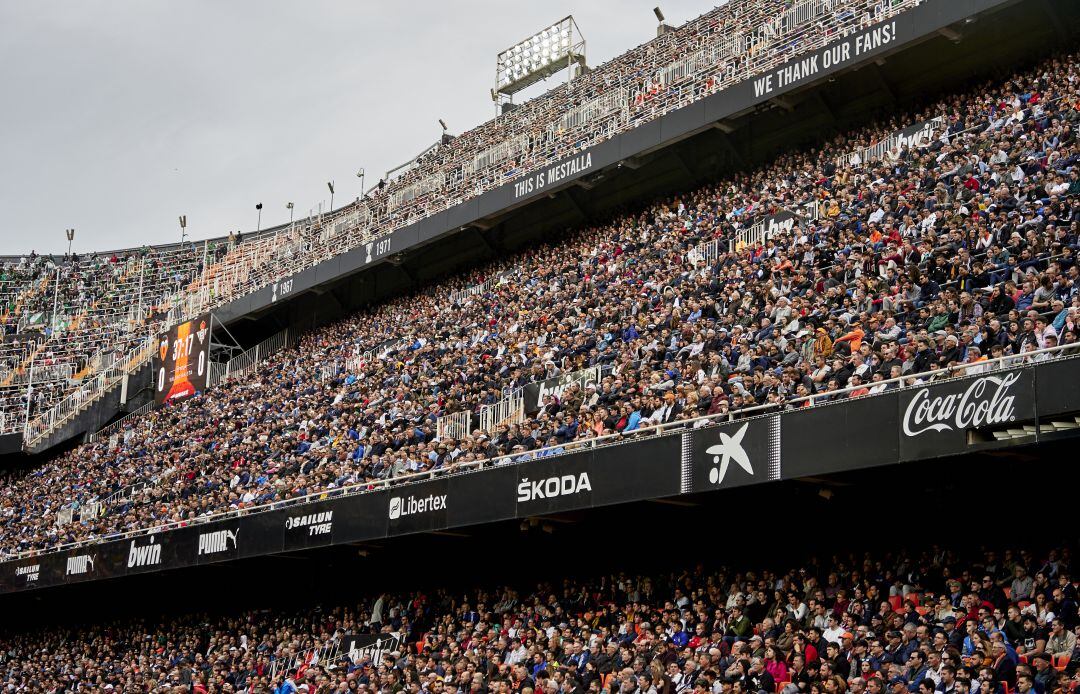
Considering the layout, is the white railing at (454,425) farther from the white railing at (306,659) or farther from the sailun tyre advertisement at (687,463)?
the white railing at (306,659)

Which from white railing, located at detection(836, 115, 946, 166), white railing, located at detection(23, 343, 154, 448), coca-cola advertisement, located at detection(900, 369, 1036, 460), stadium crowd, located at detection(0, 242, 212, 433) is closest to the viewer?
coca-cola advertisement, located at detection(900, 369, 1036, 460)

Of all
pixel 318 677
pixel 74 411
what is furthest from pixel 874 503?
pixel 74 411

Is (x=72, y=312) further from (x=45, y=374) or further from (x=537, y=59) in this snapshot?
(x=537, y=59)

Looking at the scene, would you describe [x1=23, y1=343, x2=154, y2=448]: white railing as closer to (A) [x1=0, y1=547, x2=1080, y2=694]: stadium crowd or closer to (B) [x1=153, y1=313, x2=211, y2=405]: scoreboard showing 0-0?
(B) [x1=153, y1=313, x2=211, y2=405]: scoreboard showing 0-0

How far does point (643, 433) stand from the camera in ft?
60.5

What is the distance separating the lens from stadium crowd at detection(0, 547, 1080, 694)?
514 inches

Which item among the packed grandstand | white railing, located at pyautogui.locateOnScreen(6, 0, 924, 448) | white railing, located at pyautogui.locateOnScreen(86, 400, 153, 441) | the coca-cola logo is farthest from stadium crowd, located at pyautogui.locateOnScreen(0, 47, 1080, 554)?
white railing, located at pyautogui.locateOnScreen(86, 400, 153, 441)

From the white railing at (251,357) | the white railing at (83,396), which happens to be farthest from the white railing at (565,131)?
the white railing at (251,357)

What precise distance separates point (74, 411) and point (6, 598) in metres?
10.3

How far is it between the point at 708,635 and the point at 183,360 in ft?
89.3

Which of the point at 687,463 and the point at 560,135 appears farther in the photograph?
the point at 560,135

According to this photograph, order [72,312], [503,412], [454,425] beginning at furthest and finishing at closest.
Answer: [72,312] < [454,425] < [503,412]

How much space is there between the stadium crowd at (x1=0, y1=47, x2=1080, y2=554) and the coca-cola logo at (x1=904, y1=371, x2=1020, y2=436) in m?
0.36

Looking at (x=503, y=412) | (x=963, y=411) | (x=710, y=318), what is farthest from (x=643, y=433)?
(x=503, y=412)
